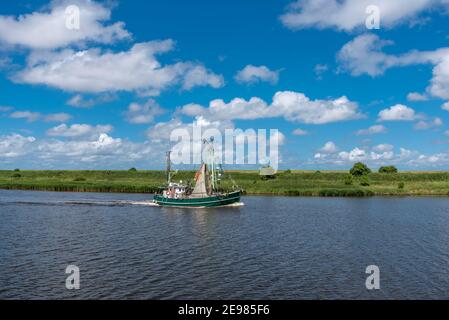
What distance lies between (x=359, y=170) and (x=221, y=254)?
117137 mm

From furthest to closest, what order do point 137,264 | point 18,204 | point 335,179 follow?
point 335,179
point 18,204
point 137,264

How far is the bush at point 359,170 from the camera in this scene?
14962 centimetres

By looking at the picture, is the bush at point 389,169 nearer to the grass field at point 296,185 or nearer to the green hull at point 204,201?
the grass field at point 296,185

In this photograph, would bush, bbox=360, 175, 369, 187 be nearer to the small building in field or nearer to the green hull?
the small building in field

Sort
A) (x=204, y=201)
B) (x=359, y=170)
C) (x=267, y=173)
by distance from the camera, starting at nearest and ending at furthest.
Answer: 1. (x=204, y=201)
2. (x=359, y=170)
3. (x=267, y=173)

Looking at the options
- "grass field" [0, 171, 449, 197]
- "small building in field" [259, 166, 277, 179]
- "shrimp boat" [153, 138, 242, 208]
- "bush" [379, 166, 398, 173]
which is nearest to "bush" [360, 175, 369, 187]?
"grass field" [0, 171, 449, 197]

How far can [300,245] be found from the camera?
46.3 meters

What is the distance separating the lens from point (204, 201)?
85312mm

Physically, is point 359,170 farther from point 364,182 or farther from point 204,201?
point 204,201

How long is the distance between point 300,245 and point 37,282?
2564 cm

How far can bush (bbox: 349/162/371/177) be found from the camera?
14962cm

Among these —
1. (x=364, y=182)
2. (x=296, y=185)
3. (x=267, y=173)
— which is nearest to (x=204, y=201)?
(x=296, y=185)
